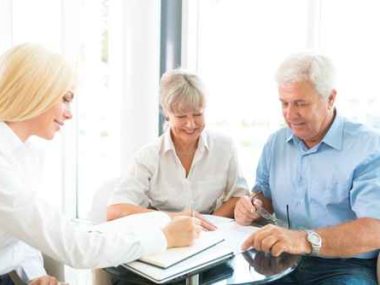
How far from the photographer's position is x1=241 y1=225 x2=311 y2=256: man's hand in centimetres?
147

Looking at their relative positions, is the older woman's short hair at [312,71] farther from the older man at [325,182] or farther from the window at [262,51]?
the window at [262,51]

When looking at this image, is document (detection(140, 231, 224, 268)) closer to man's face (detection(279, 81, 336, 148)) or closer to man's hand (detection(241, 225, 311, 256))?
man's hand (detection(241, 225, 311, 256))

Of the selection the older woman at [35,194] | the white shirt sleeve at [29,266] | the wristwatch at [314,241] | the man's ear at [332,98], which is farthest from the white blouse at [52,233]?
the man's ear at [332,98]

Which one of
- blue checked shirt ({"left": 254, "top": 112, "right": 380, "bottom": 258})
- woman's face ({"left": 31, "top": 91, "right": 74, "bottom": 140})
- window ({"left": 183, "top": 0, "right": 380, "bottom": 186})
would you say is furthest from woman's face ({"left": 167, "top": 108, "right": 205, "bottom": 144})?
woman's face ({"left": 31, "top": 91, "right": 74, "bottom": 140})

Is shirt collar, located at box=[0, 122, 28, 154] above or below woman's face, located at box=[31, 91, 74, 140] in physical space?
below

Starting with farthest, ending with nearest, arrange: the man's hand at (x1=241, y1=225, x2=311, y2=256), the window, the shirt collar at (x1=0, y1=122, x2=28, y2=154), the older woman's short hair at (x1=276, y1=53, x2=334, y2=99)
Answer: the window
the older woman's short hair at (x1=276, y1=53, x2=334, y2=99)
the man's hand at (x1=241, y1=225, x2=311, y2=256)
the shirt collar at (x1=0, y1=122, x2=28, y2=154)

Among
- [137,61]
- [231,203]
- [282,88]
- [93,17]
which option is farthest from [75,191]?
[282,88]

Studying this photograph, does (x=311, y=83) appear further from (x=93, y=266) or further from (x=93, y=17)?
(x=93, y=17)

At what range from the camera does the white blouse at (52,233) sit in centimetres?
125

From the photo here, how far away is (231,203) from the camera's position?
2.01 metres

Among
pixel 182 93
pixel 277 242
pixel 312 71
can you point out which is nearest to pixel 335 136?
pixel 312 71

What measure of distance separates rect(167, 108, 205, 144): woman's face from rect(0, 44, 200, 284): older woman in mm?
611

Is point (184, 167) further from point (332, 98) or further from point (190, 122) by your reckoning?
point (332, 98)

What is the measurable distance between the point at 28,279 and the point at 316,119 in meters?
1.17
